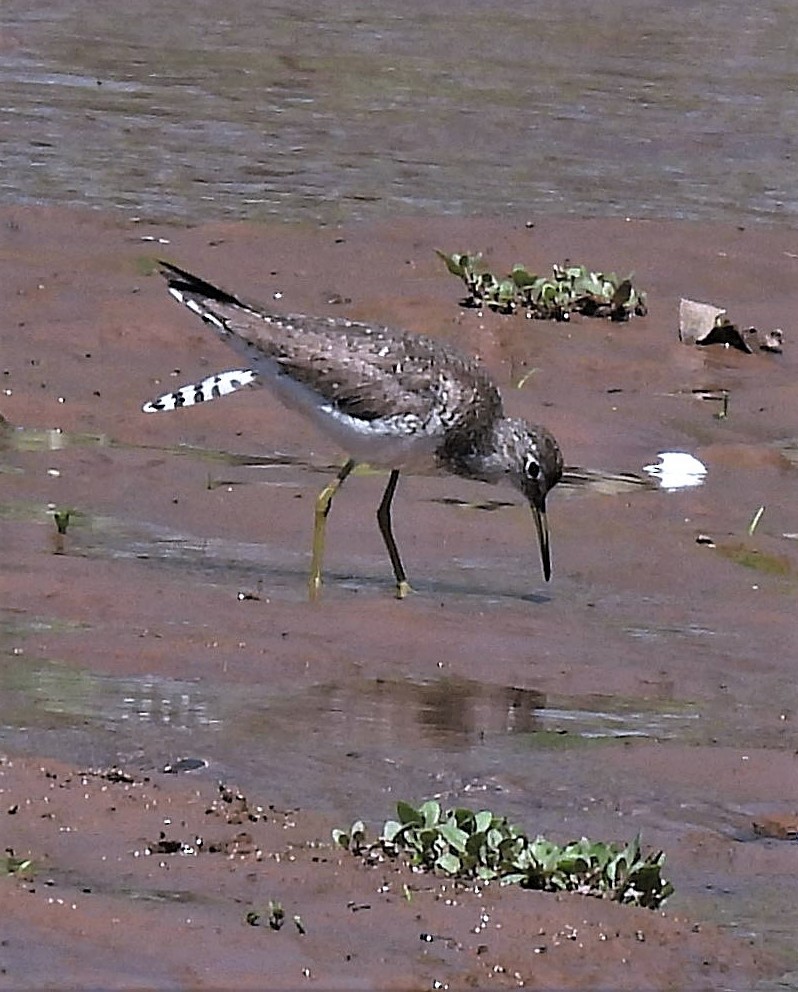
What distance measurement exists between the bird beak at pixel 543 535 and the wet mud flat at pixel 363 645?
0.07 metres

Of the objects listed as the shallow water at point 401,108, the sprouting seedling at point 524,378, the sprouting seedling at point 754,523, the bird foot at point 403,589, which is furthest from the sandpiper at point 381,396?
the shallow water at point 401,108

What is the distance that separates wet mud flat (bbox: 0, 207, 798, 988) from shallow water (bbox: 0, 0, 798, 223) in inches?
76.2

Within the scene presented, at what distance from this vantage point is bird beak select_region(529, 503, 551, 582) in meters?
9.05

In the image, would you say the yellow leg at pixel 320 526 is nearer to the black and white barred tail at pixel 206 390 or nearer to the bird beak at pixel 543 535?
the black and white barred tail at pixel 206 390

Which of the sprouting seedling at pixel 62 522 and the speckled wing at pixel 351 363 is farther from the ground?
the speckled wing at pixel 351 363

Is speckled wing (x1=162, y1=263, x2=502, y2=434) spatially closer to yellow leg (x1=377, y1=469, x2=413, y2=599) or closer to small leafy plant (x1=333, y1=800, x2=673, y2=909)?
yellow leg (x1=377, y1=469, x2=413, y2=599)

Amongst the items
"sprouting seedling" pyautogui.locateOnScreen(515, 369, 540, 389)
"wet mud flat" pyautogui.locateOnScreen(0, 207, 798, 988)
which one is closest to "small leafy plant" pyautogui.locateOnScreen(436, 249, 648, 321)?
"wet mud flat" pyautogui.locateOnScreen(0, 207, 798, 988)

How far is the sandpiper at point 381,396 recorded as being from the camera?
9.16 meters

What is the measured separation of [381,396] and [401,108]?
915 centimetres

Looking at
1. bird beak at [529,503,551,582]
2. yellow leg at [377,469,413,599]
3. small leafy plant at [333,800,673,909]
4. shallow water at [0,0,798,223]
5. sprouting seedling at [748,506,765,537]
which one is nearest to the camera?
small leafy plant at [333,800,673,909]

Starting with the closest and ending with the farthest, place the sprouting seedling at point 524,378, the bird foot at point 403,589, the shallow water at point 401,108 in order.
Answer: the bird foot at point 403,589 < the sprouting seedling at point 524,378 < the shallow water at point 401,108

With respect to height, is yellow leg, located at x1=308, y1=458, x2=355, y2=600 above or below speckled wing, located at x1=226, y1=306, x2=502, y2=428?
below

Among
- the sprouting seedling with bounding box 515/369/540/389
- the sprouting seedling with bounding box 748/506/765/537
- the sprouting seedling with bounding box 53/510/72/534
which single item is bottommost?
the sprouting seedling with bounding box 515/369/540/389

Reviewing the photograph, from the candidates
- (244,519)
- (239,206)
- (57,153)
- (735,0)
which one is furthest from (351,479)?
(735,0)
